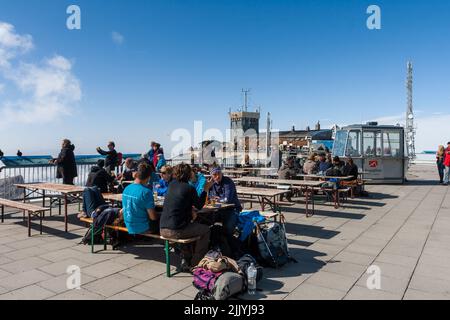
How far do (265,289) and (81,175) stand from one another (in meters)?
9.60

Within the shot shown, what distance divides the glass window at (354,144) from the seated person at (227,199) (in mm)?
11432

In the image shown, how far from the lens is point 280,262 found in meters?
4.90

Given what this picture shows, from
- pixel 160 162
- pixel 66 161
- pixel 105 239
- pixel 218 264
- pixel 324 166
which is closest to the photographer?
pixel 218 264

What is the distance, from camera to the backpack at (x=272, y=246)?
4859 millimetres

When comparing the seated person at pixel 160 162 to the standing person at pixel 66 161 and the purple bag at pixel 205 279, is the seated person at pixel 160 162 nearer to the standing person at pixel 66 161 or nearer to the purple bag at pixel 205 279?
the standing person at pixel 66 161

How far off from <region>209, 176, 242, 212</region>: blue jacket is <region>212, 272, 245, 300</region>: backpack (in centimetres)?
174

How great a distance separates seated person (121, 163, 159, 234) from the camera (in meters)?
4.86

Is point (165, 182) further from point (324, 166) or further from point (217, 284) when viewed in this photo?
point (324, 166)

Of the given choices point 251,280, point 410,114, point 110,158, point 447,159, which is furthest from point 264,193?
point 410,114

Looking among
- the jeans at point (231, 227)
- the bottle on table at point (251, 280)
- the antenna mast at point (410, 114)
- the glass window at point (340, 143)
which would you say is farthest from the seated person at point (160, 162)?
the antenna mast at point (410, 114)

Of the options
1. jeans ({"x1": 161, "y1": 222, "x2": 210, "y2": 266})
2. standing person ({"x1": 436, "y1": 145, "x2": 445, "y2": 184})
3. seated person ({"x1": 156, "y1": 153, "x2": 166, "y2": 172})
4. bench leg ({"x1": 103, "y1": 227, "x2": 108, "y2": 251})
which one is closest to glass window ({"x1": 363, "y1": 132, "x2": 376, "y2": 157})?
standing person ({"x1": 436, "y1": 145, "x2": 445, "y2": 184})

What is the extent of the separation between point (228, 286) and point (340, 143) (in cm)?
1376

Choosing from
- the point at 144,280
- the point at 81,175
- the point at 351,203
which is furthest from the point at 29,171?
the point at 351,203

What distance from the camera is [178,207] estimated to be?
4.50 meters
